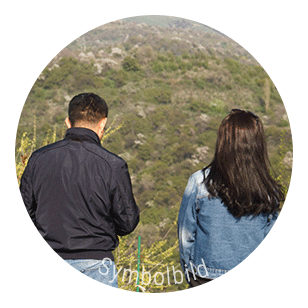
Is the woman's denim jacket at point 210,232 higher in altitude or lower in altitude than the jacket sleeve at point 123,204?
lower

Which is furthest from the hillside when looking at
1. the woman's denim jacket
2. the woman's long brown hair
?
the woman's long brown hair

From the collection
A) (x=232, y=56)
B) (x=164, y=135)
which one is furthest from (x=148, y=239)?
(x=232, y=56)

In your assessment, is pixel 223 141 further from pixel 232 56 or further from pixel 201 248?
pixel 232 56

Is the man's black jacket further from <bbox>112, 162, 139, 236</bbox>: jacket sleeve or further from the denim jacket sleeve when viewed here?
the denim jacket sleeve

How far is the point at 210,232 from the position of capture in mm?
1294

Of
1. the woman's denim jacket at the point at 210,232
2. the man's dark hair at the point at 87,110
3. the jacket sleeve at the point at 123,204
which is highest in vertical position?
the man's dark hair at the point at 87,110

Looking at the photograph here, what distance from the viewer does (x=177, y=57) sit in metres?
5.98

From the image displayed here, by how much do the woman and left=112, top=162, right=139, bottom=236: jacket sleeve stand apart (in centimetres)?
21

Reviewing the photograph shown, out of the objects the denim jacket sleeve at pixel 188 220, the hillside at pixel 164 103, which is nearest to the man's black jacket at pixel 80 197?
the denim jacket sleeve at pixel 188 220

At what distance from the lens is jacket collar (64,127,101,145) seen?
1.28 m

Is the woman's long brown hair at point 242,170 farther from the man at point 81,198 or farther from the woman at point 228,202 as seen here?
the man at point 81,198

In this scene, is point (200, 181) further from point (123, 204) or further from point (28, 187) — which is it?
point (28, 187)

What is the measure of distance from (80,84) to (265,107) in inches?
113

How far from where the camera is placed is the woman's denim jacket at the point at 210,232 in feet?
4.22
